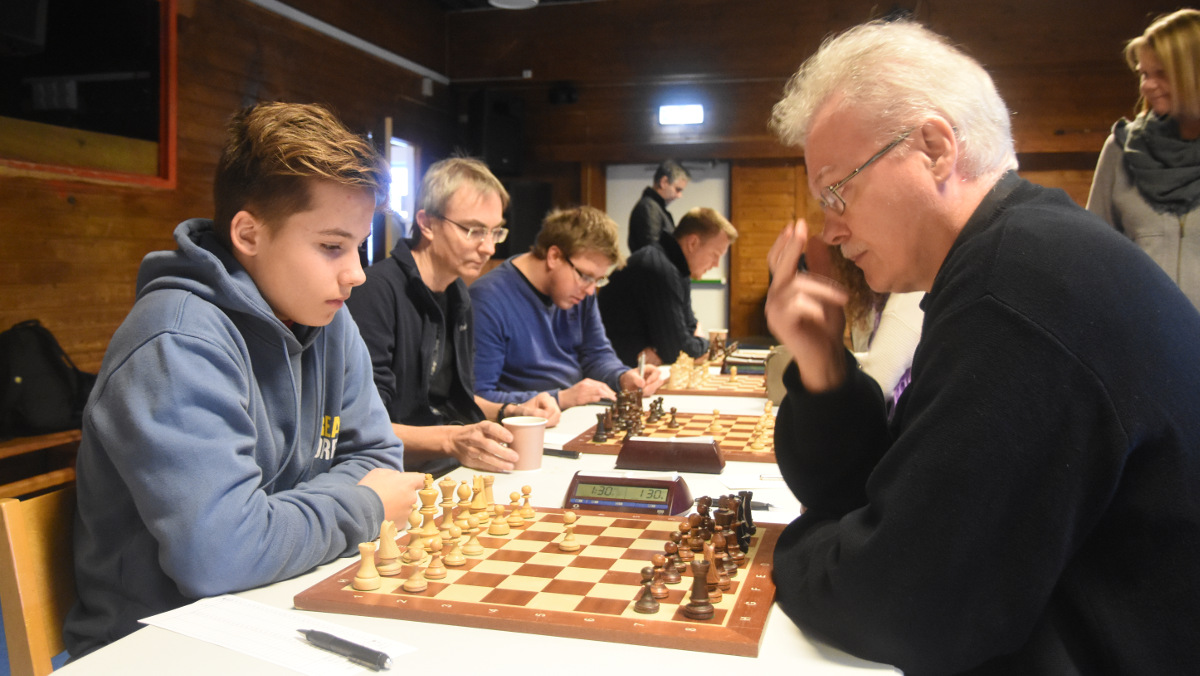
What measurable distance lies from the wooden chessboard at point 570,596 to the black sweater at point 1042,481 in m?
0.16

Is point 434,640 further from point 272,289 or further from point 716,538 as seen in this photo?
point 272,289

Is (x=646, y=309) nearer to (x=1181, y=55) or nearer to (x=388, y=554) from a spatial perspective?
(x=1181, y=55)

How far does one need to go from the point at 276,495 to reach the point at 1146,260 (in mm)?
1298

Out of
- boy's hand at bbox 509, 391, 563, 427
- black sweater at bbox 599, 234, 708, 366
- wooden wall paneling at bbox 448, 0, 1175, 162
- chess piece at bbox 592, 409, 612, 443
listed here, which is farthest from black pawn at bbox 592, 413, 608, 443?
wooden wall paneling at bbox 448, 0, 1175, 162

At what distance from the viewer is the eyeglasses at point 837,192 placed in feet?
4.12

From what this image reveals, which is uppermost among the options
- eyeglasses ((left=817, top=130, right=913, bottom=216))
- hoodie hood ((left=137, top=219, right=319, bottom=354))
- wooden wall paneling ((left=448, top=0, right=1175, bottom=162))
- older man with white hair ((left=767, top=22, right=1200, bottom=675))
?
wooden wall paneling ((left=448, top=0, right=1175, bottom=162))

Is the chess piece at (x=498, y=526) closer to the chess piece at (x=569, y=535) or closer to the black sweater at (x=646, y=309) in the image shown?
the chess piece at (x=569, y=535)

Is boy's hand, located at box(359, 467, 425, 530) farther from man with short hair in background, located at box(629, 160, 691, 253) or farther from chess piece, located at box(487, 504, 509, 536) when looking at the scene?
man with short hair in background, located at box(629, 160, 691, 253)

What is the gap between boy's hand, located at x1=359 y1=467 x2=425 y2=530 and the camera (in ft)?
5.29

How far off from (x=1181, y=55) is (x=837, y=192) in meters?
2.38

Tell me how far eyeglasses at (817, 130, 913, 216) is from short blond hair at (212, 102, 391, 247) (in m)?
0.81

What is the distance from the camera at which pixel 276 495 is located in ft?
4.71

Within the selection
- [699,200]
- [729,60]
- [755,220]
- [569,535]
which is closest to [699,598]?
[569,535]

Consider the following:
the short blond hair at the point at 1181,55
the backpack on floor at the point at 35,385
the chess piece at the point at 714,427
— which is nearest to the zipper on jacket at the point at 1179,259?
the short blond hair at the point at 1181,55
